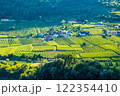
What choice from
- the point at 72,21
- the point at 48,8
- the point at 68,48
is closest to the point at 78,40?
the point at 68,48

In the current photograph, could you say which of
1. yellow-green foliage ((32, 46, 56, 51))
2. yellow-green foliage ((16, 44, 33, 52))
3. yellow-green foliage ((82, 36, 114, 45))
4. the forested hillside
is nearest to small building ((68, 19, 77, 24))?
the forested hillside

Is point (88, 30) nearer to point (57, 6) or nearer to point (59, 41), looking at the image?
point (59, 41)

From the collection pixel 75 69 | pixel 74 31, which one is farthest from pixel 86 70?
pixel 74 31

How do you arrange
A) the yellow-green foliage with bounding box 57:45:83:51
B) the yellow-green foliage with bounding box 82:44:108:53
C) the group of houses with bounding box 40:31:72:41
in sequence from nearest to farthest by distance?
the yellow-green foliage with bounding box 82:44:108:53, the yellow-green foliage with bounding box 57:45:83:51, the group of houses with bounding box 40:31:72:41

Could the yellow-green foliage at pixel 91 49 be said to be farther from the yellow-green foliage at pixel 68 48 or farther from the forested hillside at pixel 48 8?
the forested hillside at pixel 48 8

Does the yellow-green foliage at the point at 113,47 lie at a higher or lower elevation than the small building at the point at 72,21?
lower

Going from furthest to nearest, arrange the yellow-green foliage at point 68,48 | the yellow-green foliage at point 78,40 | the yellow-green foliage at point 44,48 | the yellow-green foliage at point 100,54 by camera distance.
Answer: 1. the yellow-green foliage at point 78,40
2. the yellow-green foliage at point 68,48
3. the yellow-green foliage at point 44,48
4. the yellow-green foliage at point 100,54

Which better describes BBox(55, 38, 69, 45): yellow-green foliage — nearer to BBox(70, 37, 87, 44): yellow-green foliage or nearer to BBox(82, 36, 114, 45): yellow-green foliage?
BBox(70, 37, 87, 44): yellow-green foliage

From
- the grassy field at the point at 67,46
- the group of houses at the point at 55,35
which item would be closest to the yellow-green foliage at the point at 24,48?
the grassy field at the point at 67,46

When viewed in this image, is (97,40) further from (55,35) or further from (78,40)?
(55,35)
